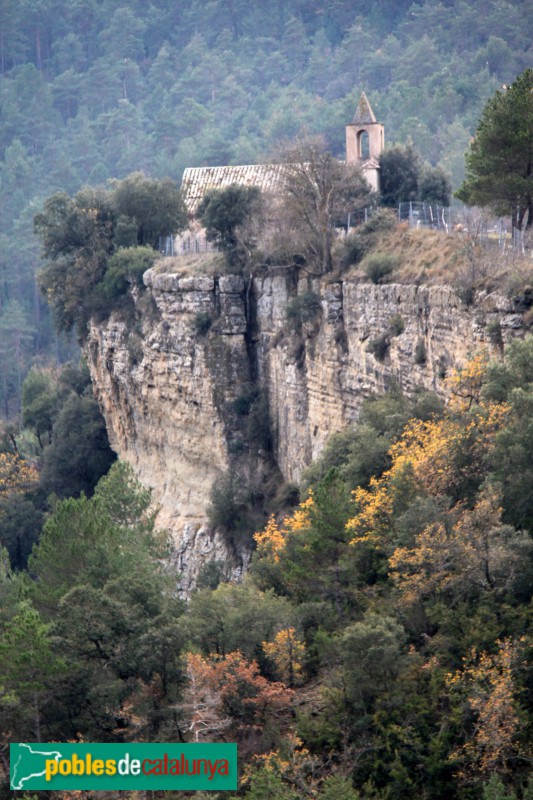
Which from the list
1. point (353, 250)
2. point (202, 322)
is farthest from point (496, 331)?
point (202, 322)

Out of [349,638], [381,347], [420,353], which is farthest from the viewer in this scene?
[381,347]

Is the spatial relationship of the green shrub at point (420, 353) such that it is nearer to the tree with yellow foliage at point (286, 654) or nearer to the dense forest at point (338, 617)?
the dense forest at point (338, 617)

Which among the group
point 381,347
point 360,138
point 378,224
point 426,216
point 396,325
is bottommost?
point 381,347

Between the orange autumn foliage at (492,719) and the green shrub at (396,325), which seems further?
the green shrub at (396,325)

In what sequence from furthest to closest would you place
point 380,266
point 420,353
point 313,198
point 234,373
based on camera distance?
point 234,373
point 313,198
point 380,266
point 420,353

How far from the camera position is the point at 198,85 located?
390 ft

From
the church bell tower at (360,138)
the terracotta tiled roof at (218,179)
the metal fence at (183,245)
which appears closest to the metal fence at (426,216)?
the church bell tower at (360,138)

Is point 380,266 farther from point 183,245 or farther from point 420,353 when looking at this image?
point 183,245

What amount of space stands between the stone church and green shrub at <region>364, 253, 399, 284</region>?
8.25 metres

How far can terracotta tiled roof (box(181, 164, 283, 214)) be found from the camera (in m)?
53.8

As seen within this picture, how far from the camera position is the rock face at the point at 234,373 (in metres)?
38.5

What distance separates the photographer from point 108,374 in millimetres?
52781

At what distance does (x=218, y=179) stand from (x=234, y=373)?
555 inches

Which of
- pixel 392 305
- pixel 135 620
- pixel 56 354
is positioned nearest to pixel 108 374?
pixel 392 305
